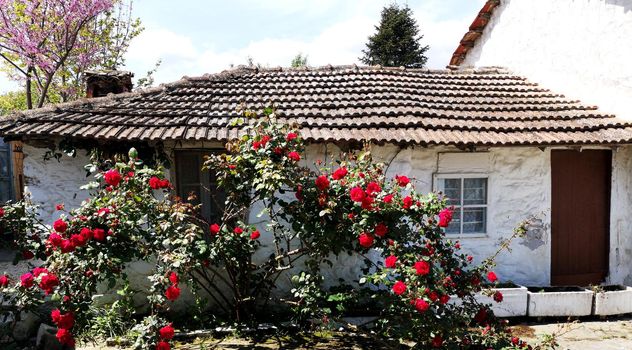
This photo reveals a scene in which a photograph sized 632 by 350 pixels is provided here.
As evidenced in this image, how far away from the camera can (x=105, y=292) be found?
566cm

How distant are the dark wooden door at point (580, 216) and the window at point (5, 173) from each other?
1309cm

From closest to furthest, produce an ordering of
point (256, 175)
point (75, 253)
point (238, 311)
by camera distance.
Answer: point (75, 253), point (256, 175), point (238, 311)

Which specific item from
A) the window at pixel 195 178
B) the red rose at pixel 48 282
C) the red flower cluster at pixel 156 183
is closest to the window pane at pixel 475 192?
the window at pixel 195 178

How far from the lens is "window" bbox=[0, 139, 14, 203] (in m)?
11.2

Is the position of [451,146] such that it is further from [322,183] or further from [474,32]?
[474,32]

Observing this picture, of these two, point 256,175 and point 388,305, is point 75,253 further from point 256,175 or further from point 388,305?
point 388,305

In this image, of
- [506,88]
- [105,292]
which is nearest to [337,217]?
[105,292]

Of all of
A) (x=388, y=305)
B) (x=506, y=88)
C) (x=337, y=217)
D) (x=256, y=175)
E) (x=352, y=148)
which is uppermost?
(x=506, y=88)

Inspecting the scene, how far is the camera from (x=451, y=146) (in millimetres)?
6203

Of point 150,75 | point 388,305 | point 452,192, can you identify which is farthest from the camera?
point 150,75

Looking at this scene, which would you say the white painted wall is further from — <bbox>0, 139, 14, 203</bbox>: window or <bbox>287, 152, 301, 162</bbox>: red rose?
<bbox>0, 139, 14, 203</bbox>: window

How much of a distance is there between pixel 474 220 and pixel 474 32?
5615mm

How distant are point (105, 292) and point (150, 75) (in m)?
15.5

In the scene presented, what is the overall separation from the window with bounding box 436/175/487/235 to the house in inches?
0.6
